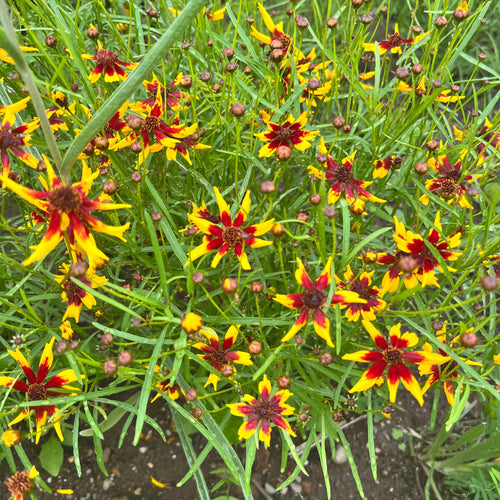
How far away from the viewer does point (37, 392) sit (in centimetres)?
114

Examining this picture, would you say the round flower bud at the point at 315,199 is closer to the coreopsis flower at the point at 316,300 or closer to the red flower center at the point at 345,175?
the coreopsis flower at the point at 316,300

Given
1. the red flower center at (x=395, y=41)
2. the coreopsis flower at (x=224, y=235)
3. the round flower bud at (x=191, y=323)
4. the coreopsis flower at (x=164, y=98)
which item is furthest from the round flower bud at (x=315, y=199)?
the red flower center at (x=395, y=41)

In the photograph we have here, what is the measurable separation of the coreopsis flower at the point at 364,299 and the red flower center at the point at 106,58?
866 millimetres

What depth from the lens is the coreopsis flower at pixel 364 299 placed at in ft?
3.61

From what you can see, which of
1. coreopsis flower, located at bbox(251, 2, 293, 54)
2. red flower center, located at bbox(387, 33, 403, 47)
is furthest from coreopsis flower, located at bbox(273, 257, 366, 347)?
red flower center, located at bbox(387, 33, 403, 47)

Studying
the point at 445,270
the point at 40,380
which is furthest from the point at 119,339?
the point at 445,270

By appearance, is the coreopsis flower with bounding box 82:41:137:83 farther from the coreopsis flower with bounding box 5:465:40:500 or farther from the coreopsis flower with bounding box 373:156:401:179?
the coreopsis flower with bounding box 5:465:40:500

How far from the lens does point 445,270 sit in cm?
103

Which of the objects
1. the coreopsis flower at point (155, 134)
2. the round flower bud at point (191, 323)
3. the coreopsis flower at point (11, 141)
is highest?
the coreopsis flower at point (11, 141)

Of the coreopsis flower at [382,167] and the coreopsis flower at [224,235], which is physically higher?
the coreopsis flower at [224,235]

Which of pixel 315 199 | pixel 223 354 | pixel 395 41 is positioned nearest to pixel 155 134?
pixel 315 199

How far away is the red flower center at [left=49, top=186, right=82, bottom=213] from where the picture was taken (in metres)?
0.88

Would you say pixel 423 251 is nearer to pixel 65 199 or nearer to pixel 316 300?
pixel 316 300

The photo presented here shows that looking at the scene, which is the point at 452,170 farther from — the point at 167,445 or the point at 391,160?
the point at 167,445
